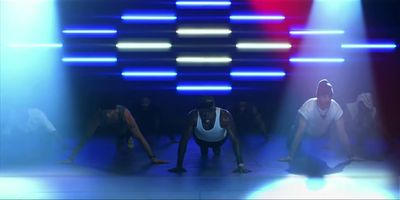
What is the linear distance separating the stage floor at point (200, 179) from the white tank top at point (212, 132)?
368mm

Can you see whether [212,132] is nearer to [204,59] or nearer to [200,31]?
[204,59]

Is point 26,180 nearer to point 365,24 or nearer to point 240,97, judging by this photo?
point 240,97

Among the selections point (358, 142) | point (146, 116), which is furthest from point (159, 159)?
point (358, 142)

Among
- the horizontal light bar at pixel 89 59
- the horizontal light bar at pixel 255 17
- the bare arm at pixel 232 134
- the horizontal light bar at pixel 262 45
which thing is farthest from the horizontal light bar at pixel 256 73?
the bare arm at pixel 232 134

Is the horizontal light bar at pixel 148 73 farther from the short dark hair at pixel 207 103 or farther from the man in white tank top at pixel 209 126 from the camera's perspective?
the short dark hair at pixel 207 103

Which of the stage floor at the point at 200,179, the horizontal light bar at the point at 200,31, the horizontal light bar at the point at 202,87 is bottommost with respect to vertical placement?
the stage floor at the point at 200,179

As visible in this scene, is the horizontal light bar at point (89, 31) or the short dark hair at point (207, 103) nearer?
the short dark hair at point (207, 103)

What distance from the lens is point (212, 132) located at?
6.70 metres

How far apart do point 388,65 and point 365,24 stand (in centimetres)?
104

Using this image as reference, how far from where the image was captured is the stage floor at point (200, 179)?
4945mm

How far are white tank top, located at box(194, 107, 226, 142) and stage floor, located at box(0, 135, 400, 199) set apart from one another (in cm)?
37

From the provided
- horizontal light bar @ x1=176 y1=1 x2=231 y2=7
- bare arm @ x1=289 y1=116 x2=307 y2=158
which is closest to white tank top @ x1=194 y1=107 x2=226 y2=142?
bare arm @ x1=289 y1=116 x2=307 y2=158

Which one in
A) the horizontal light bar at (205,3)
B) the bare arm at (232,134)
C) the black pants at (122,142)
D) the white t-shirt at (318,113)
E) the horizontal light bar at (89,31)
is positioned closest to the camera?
the bare arm at (232,134)

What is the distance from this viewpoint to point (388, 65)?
404 inches
